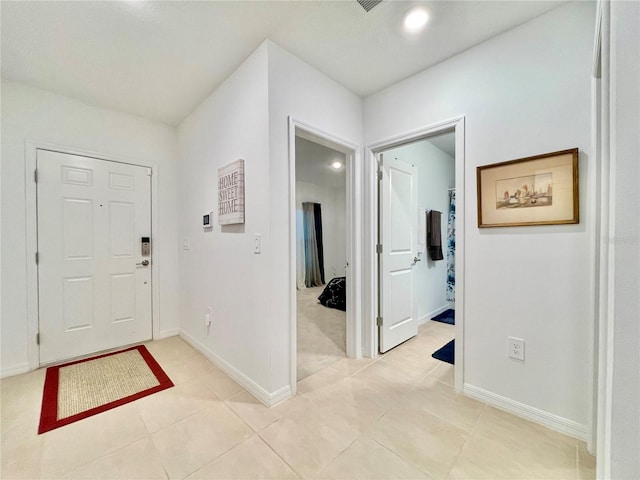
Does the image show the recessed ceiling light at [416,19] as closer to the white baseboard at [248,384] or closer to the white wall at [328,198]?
the white baseboard at [248,384]

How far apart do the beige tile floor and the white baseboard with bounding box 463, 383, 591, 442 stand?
49 mm

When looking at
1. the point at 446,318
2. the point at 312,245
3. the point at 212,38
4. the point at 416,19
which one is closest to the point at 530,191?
the point at 416,19

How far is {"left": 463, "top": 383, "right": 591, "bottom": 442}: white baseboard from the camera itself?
4.83 feet

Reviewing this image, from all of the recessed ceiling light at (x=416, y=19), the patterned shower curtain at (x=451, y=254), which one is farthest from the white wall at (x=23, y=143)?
the patterned shower curtain at (x=451, y=254)

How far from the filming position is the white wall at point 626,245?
56cm

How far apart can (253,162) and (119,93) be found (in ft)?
5.43

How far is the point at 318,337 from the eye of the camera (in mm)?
3012

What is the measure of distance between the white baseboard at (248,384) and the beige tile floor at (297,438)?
7 cm

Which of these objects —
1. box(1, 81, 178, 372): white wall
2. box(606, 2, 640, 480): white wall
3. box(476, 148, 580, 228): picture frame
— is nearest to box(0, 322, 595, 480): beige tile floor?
box(1, 81, 178, 372): white wall

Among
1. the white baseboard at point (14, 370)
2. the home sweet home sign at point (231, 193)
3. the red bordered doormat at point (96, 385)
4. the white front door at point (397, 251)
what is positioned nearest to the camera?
the red bordered doormat at point (96, 385)

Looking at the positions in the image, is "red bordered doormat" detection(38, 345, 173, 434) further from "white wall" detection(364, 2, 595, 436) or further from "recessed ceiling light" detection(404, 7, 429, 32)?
"recessed ceiling light" detection(404, 7, 429, 32)

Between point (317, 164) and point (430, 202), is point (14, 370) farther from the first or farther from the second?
point (317, 164)

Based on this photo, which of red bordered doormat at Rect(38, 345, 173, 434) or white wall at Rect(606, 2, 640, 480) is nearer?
white wall at Rect(606, 2, 640, 480)

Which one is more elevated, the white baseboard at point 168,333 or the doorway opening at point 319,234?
the doorway opening at point 319,234
